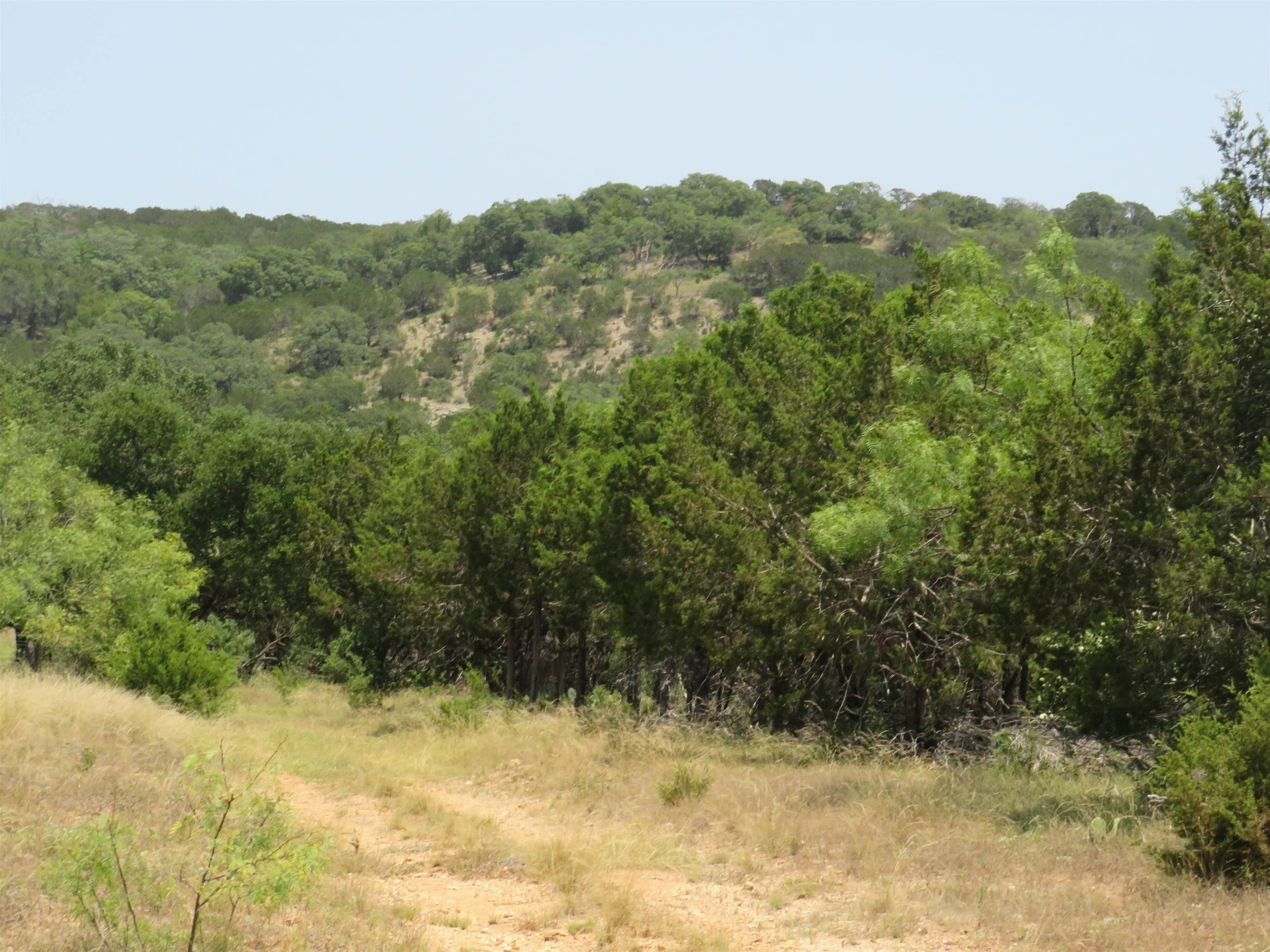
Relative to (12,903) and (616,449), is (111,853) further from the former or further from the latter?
(616,449)

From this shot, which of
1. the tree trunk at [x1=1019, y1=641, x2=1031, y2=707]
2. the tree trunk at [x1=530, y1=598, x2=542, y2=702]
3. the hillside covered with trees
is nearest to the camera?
the tree trunk at [x1=1019, y1=641, x2=1031, y2=707]

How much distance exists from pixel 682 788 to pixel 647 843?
1836 mm

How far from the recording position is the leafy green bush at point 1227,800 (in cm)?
762

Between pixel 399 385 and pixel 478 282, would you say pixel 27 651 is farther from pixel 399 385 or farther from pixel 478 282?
pixel 478 282

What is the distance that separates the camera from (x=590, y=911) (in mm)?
8203

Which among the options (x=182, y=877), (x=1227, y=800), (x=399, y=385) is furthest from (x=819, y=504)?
(x=399, y=385)

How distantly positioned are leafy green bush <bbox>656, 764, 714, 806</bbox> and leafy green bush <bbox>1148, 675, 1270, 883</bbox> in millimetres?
4773

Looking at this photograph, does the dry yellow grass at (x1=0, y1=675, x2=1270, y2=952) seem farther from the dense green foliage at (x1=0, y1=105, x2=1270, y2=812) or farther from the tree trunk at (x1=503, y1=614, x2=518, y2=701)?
the tree trunk at (x1=503, y1=614, x2=518, y2=701)

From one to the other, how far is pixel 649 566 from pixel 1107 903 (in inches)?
398

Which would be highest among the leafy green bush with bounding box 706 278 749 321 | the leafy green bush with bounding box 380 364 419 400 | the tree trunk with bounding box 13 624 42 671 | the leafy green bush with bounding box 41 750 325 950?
the leafy green bush with bounding box 706 278 749 321

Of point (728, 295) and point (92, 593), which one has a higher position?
point (728, 295)

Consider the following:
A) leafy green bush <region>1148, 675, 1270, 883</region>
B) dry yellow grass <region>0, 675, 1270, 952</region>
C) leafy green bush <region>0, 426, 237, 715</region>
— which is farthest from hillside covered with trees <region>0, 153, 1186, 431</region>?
leafy green bush <region>1148, 675, 1270, 883</region>

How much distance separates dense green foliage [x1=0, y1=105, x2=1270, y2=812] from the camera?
1080 cm

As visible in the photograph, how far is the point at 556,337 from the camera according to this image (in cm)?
9400
